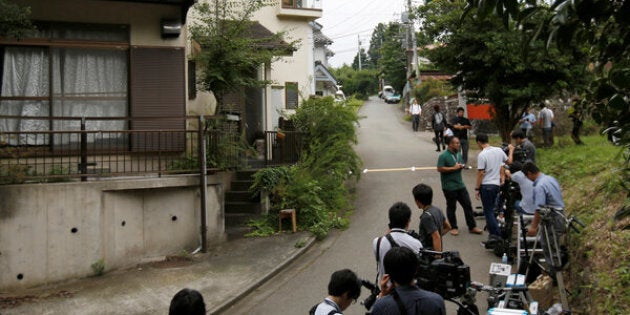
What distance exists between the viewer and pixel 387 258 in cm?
404

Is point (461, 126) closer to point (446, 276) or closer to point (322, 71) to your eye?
point (446, 276)

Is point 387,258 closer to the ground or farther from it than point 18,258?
farther from it

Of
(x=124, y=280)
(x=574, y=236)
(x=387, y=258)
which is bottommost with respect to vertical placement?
→ (x=124, y=280)

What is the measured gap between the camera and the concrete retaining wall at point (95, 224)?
9.23m

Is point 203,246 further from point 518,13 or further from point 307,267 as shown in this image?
point 518,13

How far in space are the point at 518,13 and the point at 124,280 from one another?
8.43 meters

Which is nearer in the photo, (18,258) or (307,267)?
(18,258)

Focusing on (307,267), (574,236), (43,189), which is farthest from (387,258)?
(43,189)

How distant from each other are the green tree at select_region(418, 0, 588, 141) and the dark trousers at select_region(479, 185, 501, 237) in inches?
244

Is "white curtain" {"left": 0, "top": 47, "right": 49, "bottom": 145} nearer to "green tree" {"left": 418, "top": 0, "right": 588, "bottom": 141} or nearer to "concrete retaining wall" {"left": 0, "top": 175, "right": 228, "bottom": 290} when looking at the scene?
"concrete retaining wall" {"left": 0, "top": 175, "right": 228, "bottom": 290}

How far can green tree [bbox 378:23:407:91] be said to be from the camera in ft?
189

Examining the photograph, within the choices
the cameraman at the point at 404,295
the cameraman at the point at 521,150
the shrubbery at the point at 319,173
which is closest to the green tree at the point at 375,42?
the shrubbery at the point at 319,173

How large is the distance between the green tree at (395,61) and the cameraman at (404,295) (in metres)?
53.4

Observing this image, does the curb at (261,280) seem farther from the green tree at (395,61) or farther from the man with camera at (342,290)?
the green tree at (395,61)
